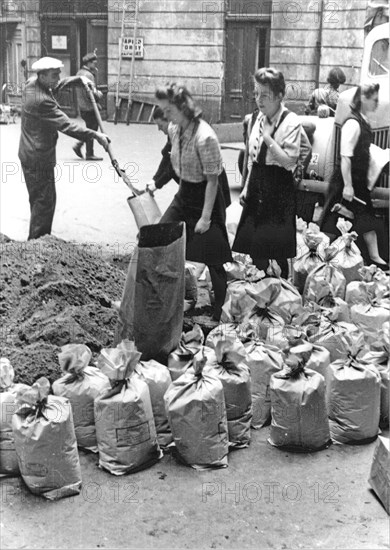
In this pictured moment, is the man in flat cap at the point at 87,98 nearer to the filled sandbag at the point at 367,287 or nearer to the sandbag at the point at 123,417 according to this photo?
the filled sandbag at the point at 367,287

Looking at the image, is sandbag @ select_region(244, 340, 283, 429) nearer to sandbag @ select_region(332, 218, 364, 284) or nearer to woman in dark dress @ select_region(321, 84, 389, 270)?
sandbag @ select_region(332, 218, 364, 284)

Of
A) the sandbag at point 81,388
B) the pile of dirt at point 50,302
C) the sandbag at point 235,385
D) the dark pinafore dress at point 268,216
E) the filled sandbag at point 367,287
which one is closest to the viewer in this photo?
the sandbag at point 81,388

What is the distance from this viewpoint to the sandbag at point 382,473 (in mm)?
3592

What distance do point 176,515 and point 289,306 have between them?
1796 millimetres

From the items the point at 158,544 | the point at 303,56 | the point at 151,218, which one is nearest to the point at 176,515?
the point at 158,544

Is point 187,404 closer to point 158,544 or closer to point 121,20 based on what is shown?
point 158,544

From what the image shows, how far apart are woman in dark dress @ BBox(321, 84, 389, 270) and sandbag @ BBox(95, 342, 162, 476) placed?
352 cm

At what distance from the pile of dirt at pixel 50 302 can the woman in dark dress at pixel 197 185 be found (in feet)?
2.23

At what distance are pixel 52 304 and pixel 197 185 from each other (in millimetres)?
1205

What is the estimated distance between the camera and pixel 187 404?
3848mm

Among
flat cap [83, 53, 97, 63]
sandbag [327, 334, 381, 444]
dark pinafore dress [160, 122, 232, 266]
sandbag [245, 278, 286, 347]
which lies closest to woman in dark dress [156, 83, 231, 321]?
dark pinafore dress [160, 122, 232, 266]

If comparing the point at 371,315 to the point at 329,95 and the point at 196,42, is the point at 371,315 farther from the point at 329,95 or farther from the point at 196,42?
the point at 196,42

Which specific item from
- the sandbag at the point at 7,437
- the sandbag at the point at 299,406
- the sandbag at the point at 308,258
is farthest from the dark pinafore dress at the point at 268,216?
the sandbag at the point at 7,437

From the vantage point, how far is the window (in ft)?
26.0
